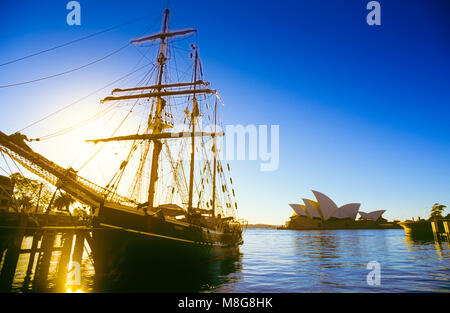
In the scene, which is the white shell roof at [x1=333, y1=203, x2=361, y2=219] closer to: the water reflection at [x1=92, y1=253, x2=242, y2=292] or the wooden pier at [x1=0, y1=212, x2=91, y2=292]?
the water reflection at [x1=92, y1=253, x2=242, y2=292]

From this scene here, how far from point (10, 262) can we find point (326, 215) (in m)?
124

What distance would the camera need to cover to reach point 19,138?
13.9m

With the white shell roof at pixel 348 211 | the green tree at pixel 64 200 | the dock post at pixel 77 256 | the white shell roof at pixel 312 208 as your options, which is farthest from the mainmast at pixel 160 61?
the white shell roof at pixel 348 211

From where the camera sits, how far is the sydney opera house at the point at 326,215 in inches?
4596

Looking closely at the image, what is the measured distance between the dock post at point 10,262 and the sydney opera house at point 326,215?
4545 inches

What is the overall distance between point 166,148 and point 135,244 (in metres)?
11.8

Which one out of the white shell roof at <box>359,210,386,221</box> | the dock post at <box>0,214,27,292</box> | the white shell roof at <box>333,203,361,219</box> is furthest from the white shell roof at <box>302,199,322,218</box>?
the dock post at <box>0,214,27,292</box>

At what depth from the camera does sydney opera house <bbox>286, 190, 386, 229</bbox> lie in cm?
11675

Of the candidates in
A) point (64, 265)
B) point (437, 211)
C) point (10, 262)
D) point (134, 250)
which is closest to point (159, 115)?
point (134, 250)

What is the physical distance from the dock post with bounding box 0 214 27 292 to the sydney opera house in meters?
115

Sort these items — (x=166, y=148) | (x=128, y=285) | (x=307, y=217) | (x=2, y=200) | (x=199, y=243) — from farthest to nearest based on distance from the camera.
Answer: (x=307, y=217) < (x=2, y=200) < (x=166, y=148) < (x=199, y=243) < (x=128, y=285)

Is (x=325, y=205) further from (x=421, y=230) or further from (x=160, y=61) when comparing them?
(x=160, y=61)
